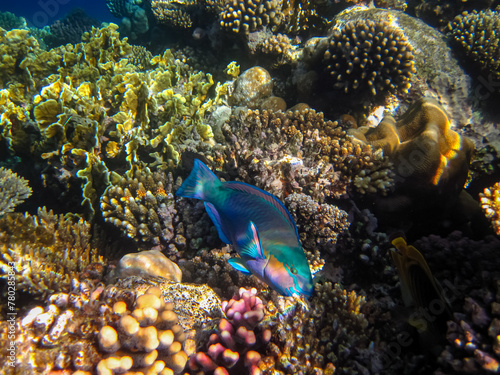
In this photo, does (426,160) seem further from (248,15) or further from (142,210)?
(248,15)

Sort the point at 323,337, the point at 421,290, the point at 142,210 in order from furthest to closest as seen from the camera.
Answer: the point at 142,210 → the point at 323,337 → the point at 421,290

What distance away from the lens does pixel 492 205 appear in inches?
137

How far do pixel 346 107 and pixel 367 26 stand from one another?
4.58ft

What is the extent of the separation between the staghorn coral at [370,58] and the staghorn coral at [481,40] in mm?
1942

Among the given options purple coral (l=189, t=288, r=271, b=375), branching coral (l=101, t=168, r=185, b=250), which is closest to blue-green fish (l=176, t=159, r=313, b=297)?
purple coral (l=189, t=288, r=271, b=375)

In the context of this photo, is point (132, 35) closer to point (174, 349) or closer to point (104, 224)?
point (104, 224)

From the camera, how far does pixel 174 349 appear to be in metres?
2.05

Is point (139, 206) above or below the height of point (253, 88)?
below

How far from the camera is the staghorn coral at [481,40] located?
550 centimetres

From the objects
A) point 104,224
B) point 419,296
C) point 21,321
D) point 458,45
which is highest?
point 458,45

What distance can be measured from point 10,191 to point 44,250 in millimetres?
1342

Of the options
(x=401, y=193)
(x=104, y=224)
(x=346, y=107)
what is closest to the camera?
(x=401, y=193)

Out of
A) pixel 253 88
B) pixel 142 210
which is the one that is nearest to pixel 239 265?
pixel 142 210

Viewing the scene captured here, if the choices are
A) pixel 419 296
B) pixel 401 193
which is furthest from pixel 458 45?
pixel 419 296
